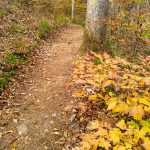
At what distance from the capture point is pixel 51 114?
5688 millimetres

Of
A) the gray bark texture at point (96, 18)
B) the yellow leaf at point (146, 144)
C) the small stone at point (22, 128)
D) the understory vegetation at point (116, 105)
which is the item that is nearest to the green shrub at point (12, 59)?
the gray bark texture at point (96, 18)

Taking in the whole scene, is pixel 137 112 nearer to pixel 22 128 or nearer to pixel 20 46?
pixel 22 128

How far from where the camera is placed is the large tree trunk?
25.7 feet

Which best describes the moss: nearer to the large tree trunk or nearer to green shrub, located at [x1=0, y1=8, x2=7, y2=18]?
the large tree trunk

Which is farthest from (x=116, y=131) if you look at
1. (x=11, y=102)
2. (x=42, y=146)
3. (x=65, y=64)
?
(x=65, y=64)

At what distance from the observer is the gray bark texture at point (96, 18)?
7835mm

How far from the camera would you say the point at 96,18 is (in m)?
7.92

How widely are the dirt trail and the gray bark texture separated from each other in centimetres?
136

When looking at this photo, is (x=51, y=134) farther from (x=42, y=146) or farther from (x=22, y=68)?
(x=22, y=68)

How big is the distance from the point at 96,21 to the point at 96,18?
92mm

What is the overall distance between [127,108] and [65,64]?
5589 millimetres

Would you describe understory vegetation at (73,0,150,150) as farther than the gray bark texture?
No

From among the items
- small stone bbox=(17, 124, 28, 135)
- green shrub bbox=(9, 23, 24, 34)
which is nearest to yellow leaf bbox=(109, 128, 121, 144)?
small stone bbox=(17, 124, 28, 135)

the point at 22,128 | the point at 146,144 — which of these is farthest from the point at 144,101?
the point at 22,128
